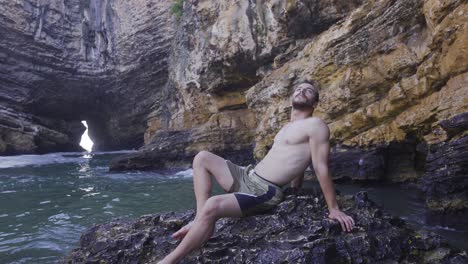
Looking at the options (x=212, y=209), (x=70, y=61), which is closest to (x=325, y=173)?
(x=212, y=209)

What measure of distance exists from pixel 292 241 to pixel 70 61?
83.4ft

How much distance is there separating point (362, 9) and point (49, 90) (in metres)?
22.7

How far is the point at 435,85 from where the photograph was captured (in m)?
6.98

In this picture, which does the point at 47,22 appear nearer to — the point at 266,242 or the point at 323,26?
the point at 323,26

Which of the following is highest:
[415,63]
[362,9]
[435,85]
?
[362,9]

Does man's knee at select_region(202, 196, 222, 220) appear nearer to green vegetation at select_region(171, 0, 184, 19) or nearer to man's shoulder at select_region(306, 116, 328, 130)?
man's shoulder at select_region(306, 116, 328, 130)

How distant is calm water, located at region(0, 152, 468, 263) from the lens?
4867mm

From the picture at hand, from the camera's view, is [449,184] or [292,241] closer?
[292,241]

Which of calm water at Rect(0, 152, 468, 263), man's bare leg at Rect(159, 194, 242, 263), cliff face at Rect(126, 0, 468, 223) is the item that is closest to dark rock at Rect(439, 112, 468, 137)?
cliff face at Rect(126, 0, 468, 223)

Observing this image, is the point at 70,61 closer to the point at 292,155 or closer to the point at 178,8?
the point at 178,8

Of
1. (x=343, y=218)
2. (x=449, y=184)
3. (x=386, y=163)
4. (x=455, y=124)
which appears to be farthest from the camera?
(x=386, y=163)

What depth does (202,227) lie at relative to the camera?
2.86 metres

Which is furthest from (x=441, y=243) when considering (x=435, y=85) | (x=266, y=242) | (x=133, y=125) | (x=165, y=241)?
(x=133, y=125)

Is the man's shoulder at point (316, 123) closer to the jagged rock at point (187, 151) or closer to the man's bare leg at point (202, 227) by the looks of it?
the man's bare leg at point (202, 227)
